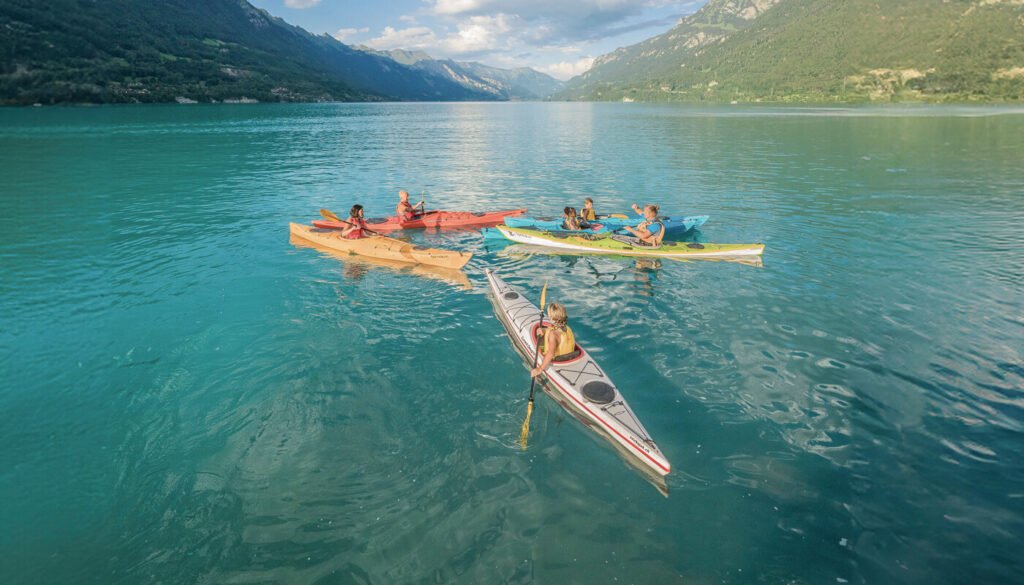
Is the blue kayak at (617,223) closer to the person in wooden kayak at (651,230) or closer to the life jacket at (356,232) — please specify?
the person in wooden kayak at (651,230)

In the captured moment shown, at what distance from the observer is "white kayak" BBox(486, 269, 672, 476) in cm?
810

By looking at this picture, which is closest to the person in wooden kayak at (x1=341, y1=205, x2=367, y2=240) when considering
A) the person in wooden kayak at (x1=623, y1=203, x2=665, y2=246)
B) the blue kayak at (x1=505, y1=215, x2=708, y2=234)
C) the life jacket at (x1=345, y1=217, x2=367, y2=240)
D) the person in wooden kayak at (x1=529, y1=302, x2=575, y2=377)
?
the life jacket at (x1=345, y1=217, x2=367, y2=240)

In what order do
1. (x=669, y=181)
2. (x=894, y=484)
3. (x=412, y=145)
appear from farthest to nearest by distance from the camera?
1. (x=412, y=145)
2. (x=669, y=181)
3. (x=894, y=484)

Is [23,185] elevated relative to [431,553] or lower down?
elevated

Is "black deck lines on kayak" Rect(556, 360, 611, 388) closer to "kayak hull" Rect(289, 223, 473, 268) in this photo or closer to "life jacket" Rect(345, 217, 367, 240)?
"kayak hull" Rect(289, 223, 473, 268)

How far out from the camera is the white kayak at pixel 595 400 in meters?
8.10

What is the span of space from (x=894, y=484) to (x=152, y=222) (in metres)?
32.6

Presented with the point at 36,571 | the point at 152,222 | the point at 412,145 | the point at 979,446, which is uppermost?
the point at 412,145

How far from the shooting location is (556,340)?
984cm

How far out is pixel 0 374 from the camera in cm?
1107

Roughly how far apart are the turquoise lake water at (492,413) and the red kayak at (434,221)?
104cm

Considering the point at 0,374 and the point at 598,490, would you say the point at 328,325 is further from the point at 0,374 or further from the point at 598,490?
the point at 598,490

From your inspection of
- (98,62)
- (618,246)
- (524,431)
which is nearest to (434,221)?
(618,246)

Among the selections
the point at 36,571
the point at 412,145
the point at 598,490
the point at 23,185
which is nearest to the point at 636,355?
the point at 598,490
